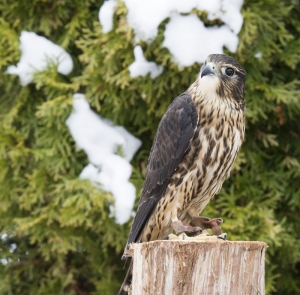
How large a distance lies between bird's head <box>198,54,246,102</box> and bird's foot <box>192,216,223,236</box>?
0.61m

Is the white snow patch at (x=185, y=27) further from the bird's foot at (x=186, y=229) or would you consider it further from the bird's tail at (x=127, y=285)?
the bird's tail at (x=127, y=285)

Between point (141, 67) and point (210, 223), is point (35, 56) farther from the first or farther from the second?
point (210, 223)

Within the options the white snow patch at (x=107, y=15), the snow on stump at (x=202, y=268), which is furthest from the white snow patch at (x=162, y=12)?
the snow on stump at (x=202, y=268)

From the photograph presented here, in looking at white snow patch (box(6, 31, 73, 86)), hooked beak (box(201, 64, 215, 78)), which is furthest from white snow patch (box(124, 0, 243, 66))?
hooked beak (box(201, 64, 215, 78))

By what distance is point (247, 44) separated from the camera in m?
4.44

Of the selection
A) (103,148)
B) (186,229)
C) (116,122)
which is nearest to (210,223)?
(186,229)

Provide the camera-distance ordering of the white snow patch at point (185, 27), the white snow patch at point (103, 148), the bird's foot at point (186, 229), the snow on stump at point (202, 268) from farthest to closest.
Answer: the white snow patch at point (103, 148) → the white snow patch at point (185, 27) → the bird's foot at point (186, 229) → the snow on stump at point (202, 268)

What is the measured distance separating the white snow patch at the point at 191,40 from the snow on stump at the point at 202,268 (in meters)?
1.73

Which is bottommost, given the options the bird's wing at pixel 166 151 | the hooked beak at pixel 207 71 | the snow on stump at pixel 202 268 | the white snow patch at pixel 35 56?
the snow on stump at pixel 202 268

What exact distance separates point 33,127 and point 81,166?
43 centimetres

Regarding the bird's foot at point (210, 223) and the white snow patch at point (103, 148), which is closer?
the bird's foot at point (210, 223)

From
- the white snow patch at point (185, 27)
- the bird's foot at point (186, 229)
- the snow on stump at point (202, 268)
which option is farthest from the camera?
the white snow patch at point (185, 27)

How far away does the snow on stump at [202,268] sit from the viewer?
266 centimetres

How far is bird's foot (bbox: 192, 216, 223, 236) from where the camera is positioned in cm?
324
